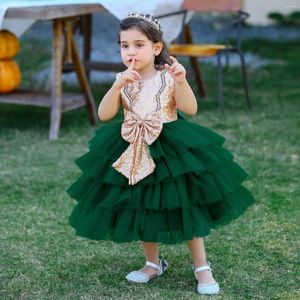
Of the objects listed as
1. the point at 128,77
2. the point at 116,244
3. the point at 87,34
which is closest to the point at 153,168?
the point at 128,77

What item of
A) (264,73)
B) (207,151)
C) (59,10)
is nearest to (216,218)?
(207,151)

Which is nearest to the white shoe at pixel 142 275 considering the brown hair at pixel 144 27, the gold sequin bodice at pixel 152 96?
the gold sequin bodice at pixel 152 96

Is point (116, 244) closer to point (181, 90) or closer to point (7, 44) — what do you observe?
point (181, 90)

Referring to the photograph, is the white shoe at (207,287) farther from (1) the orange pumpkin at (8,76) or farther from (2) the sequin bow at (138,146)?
(1) the orange pumpkin at (8,76)

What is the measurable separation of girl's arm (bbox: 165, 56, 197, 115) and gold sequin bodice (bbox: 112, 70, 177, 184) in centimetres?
3

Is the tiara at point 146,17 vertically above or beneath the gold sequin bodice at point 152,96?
above

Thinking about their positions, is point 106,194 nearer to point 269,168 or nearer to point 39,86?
point 269,168

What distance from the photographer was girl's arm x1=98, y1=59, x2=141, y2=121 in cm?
284

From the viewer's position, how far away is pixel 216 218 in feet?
9.55

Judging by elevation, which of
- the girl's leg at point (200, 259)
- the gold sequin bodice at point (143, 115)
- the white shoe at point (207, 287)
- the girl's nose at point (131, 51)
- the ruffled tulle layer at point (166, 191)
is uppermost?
the girl's nose at point (131, 51)

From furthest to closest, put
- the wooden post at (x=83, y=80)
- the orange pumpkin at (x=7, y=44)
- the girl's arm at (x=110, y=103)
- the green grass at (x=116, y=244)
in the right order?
the wooden post at (x=83, y=80), the orange pumpkin at (x=7, y=44), the green grass at (x=116, y=244), the girl's arm at (x=110, y=103)

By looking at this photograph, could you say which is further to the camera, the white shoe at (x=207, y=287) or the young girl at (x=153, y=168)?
the white shoe at (x=207, y=287)

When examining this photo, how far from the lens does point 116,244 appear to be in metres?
3.48

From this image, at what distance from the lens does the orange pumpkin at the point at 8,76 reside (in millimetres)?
5688
